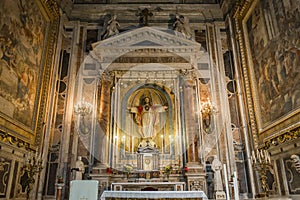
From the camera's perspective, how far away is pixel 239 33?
918cm

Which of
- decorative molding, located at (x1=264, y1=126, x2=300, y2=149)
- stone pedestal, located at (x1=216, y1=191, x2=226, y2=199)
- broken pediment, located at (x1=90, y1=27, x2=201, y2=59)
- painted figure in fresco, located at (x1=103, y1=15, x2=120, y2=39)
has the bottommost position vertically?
stone pedestal, located at (x1=216, y1=191, x2=226, y2=199)

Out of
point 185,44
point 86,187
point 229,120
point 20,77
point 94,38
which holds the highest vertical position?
point 94,38

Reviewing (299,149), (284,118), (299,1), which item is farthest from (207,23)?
(299,149)

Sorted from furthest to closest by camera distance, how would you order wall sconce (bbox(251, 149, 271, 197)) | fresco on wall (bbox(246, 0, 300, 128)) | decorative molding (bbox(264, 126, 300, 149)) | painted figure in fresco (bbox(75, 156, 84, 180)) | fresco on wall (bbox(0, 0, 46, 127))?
1. painted figure in fresco (bbox(75, 156, 84, 180))
2. wall sconce (bbox(251, 149, 271, 197))
3. fresco on wall (bbox(0, 0, 46, 127))
4. fresco on wall (bbox(246, 0, 300, 128))
5. decorative molding (bbox(264, 126, 300, 149))

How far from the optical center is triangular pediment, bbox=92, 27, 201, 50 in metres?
9.34

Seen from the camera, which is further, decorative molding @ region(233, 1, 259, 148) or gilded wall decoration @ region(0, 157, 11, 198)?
decorative molding @ region(233, 1, 259, 148)

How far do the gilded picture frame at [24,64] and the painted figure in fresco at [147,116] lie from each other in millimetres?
3094

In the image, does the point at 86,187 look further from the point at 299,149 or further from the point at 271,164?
the point at 271,164

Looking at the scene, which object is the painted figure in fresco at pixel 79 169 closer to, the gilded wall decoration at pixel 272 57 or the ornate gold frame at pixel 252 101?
the ornate gold frame at pixel 252 101

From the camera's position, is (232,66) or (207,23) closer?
(232,66)

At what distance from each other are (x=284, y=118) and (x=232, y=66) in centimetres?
372

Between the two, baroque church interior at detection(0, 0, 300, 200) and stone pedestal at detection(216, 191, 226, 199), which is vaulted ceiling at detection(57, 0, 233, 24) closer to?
baroque church interior at detection(0, 0, 300, 200)

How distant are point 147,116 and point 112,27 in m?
3.63

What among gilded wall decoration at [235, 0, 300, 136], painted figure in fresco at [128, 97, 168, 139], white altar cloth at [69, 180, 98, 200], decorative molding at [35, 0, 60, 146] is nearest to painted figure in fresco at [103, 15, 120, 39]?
decorative molding at [35, 0, 60, 146]
